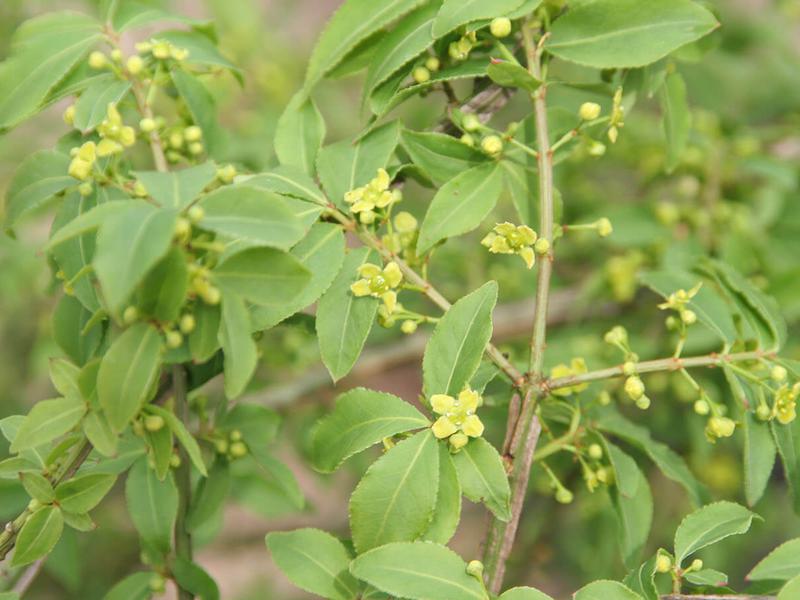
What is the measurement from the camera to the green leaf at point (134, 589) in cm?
142

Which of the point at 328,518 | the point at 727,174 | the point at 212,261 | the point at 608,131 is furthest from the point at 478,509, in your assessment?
the point at 212,261

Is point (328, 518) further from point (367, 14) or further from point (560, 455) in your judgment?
point (367, 14)

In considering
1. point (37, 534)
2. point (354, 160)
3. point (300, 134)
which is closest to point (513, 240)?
point (354, 160)

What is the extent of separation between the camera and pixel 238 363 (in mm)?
1037

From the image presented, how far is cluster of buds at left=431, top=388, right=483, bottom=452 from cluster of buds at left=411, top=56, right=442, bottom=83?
0.45 metres

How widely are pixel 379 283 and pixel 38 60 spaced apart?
0.59 meters

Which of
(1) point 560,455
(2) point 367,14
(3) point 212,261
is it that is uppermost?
(2) point 367,14

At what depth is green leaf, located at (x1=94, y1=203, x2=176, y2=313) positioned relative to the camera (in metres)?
0.87

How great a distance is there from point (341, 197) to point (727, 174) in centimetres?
147

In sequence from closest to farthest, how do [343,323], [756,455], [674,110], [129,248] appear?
1. [129,248]
2. [343,323]
3. [756,455]
4. [674,110]

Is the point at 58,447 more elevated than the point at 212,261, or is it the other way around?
the point at 212,261

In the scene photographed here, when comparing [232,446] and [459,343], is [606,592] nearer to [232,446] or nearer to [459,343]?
[459,343]

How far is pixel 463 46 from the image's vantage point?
1308mm

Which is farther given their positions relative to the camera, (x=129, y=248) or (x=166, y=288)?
(x=166, y=288)
